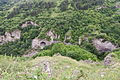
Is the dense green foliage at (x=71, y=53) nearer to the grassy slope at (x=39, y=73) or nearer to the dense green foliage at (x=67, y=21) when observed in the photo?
the dense green foliage at (x=67, y=21)

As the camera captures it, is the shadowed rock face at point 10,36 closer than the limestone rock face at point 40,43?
No

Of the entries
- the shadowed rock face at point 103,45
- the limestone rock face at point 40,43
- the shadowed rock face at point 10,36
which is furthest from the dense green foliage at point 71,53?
the shadowed rock face at point 10,36

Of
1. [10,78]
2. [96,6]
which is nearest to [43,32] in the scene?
[96,6]

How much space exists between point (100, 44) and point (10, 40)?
33437 mm

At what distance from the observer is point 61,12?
3349 inches

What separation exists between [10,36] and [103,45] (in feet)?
115

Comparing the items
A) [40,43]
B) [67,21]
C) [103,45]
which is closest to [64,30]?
[67,21]

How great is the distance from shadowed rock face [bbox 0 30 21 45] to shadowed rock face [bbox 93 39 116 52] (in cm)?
3086

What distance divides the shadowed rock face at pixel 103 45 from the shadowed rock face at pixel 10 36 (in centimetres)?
3086

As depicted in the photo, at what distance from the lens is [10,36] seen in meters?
74.7

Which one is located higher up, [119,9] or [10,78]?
[10,78]

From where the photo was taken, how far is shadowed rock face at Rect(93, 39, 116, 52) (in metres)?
56.7

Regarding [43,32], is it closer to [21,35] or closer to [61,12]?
[21,35]

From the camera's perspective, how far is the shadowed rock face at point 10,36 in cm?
7400
